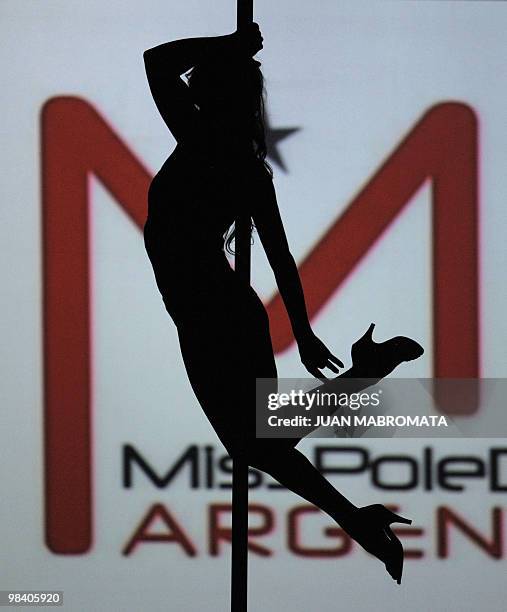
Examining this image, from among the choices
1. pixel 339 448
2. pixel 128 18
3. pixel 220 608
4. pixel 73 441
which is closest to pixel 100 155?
pixel 128 18

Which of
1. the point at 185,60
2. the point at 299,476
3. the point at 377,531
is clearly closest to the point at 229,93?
the point at 185,60

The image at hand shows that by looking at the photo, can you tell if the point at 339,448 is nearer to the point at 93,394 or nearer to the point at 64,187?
the point at 93,394

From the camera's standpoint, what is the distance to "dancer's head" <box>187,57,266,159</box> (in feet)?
7.25

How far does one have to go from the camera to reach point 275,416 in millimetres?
2322

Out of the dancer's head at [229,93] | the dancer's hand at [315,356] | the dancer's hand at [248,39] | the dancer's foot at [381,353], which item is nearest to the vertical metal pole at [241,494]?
the dancer's hand at [248,39]

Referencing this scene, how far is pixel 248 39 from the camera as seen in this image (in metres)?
2.22

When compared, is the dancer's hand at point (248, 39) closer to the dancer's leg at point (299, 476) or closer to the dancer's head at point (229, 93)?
the dancer's head at point (229, 93)

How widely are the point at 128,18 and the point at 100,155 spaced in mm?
416

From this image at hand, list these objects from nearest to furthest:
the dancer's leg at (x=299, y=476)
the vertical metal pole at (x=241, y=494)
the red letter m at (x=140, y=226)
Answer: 1. the vertical metal pole at (x=241, y=494)
2. the dancer's leg at (x=299, y=476)
3. the red letter m at (x=140, y=226)

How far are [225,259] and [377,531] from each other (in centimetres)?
90

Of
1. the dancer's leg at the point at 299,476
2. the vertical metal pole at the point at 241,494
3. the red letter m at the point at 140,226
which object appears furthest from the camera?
the red letter m at the point at 140,226

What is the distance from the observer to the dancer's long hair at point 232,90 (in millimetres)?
2209

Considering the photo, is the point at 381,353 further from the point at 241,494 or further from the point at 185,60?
the point at 185,60

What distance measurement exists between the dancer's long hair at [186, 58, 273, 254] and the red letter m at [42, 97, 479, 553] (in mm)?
350
